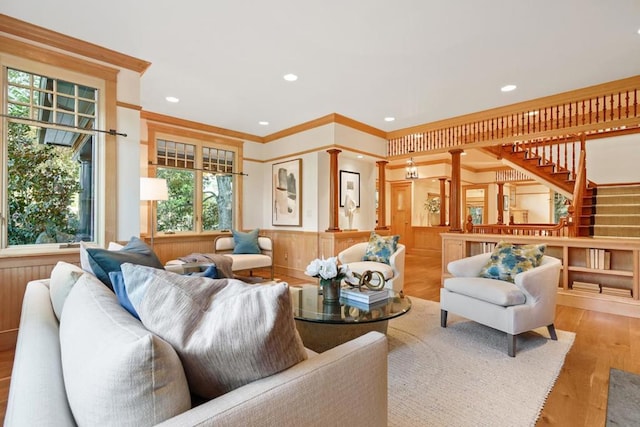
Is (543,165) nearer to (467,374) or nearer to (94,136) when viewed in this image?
(467,374)

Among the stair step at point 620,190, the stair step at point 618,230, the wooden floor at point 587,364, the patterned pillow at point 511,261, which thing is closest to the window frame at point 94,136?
the wooden floor at point 587,364

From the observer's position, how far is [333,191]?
5094mm

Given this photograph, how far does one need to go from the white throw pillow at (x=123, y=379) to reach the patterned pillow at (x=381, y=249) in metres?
3.47

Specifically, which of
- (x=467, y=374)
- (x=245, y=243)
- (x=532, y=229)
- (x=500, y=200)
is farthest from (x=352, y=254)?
(x=500, y=200)

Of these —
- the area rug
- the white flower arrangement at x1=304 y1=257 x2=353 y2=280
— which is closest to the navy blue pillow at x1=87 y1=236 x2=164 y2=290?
the white flower arrangement at x1=304 y1=257 x2=353 y2=280

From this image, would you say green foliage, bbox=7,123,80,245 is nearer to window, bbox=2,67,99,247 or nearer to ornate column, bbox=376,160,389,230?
window, bbox=2,67,99,247

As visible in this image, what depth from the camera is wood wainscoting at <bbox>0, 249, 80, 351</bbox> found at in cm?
257

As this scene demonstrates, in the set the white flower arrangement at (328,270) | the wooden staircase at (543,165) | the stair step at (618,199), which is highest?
the wooden staircase at (543,165)

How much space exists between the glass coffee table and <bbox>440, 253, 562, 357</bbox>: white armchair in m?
0.74

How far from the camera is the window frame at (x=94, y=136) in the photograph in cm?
261

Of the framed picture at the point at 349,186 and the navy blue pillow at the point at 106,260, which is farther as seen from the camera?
the framed picture at the point at 349,186

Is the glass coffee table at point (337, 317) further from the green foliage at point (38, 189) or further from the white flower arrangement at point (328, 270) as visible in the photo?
the green foliage at point (38, 189)

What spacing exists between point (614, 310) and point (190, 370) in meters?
4.67

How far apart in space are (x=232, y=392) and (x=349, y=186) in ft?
16.5
